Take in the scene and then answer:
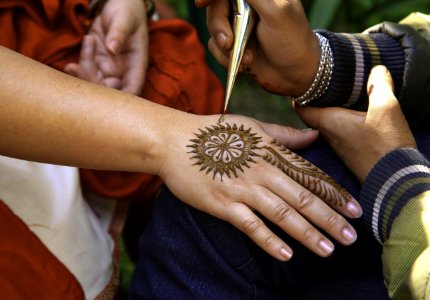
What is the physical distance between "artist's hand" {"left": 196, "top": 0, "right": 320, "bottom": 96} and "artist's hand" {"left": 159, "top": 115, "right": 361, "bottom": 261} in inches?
6.3

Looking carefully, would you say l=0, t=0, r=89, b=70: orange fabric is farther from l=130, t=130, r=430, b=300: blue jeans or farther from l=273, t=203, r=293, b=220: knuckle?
l=273, t=203, r=293, b=220: knuckle

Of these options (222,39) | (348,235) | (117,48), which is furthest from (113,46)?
(348,235)

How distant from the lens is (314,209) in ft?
2.96

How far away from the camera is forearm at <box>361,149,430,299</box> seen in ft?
2.57

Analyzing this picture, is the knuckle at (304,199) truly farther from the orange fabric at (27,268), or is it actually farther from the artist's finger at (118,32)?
the artist's finger at (118,32)

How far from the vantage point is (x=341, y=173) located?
39.2 inches

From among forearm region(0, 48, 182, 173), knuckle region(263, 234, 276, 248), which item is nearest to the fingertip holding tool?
forearm region(0, 48, 182, 173)

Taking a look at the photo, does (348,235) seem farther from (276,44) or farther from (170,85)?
(170,85)

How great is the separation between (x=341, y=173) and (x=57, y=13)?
2.20 feet

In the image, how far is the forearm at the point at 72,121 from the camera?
896 mm

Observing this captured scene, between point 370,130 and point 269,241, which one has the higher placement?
point 370,130

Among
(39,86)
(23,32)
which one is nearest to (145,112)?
(39,86)

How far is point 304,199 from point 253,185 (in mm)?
80

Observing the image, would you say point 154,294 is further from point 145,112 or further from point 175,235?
point 145,112
